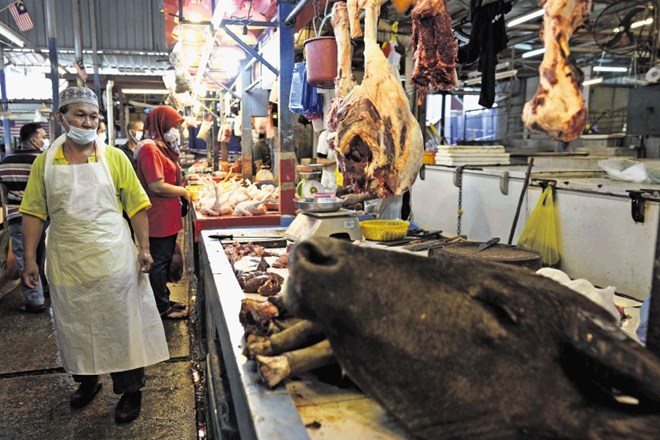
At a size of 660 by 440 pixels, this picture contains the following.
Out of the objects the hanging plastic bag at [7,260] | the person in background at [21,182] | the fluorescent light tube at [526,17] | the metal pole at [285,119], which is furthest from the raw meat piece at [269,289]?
the fluorescent light tube at [526,17]

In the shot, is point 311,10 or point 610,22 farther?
point 610,22

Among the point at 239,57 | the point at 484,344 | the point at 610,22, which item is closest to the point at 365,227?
the point at 484,344

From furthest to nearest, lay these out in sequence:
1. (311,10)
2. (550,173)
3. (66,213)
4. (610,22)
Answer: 1. (610,22)
2. (550,173)
3. (311,10)
4. (66,213)

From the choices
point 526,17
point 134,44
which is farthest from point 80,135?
point 134,44

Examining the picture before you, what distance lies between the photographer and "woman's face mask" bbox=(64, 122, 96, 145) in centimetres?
355

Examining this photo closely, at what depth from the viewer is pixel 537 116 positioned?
6.65 ft

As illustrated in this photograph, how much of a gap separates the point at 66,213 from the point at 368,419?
9.34ft

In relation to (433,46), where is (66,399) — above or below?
below

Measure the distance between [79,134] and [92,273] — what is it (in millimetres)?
961

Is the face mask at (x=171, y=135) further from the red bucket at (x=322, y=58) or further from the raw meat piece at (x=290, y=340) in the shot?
the raw meat piece at (x=290, y=340)

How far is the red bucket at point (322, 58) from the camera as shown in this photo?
430cm

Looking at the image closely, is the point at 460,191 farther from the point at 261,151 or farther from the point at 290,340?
the point at 261,151

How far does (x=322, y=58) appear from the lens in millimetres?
4340

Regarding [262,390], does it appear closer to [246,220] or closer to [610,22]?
[246,220]
